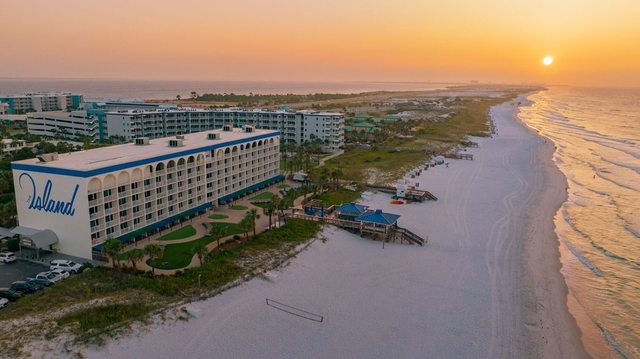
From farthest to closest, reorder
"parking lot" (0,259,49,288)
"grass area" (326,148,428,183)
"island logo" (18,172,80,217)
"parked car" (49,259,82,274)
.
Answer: "grass area" (326,148,428,183) → "island logo" (18,172,80,217) → "parked car" (49,259,82,274) → "parking lot" (0,259,49,288)

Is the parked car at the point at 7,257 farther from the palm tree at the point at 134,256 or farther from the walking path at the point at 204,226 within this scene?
the palm tree at the point at 134,256

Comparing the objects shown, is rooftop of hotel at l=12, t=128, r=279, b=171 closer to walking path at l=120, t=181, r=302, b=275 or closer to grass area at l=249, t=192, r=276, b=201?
walking path at l=120, t=181, r=302, b=275

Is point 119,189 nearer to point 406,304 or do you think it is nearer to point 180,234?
point 180,234

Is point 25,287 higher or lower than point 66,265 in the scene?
lower

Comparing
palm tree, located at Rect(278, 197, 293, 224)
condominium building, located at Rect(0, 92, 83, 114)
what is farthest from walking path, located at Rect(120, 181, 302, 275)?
condominium building, located at Rect(0, 92, 83, 114)

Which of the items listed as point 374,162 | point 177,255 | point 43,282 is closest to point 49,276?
point 43,282

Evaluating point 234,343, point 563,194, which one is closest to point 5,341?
point 234,343
